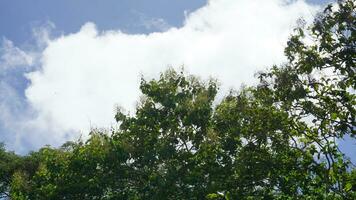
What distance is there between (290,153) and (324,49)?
3.53 meters

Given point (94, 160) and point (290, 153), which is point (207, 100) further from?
point (290, 153)

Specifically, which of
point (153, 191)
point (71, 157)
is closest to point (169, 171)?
point (153, 191)

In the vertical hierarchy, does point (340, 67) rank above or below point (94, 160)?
below

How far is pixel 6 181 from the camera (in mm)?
60438

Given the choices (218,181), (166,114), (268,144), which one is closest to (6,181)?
(166,114)

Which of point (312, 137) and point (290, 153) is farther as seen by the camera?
point (290, 153)

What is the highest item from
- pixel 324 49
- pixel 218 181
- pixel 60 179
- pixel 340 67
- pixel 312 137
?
pixel 60 179

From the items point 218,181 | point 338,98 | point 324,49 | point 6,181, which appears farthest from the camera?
point 6,181

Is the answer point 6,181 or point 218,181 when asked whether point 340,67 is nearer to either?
point 218,181

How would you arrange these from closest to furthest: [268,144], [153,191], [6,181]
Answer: [268,144], [153,191], [6,181]

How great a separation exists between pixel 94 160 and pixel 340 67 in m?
21.1

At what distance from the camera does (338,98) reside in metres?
14.4

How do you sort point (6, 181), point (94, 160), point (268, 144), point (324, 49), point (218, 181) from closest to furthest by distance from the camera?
point (324, 49) → point (268, 144) → point (218, 181) → point (94, 160) → point (6, 181)

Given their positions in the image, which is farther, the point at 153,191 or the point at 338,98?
the point at 153,191
